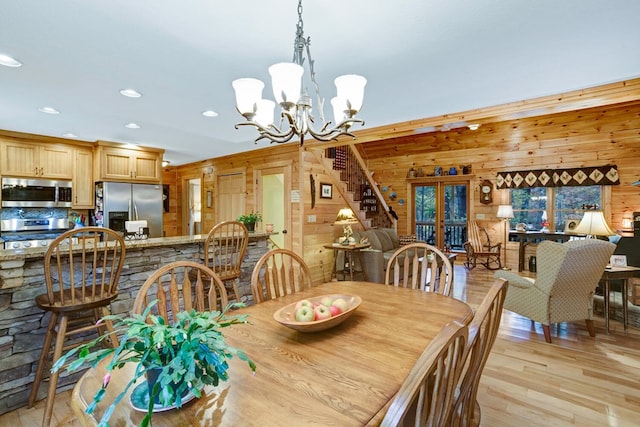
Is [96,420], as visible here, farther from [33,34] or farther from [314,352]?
[33,34]

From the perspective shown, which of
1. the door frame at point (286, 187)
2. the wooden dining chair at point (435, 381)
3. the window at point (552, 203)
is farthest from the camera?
the window at point (552, 203)

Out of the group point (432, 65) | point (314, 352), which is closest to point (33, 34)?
point (314, 352)

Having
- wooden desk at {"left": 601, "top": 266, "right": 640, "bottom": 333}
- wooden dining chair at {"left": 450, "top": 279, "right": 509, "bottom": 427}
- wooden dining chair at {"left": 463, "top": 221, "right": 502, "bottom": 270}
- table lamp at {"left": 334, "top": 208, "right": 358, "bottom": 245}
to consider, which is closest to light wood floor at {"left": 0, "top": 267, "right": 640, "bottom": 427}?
wooden desk at {"left": 601, "top": 266, "right": 640, "bottom": 333}

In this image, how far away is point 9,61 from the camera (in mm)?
2229

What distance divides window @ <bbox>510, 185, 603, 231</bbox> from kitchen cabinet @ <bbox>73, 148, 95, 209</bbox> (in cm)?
831

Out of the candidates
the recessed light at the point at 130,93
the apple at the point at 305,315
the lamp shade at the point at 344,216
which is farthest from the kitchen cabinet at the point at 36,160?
the apple at the point at 305,315

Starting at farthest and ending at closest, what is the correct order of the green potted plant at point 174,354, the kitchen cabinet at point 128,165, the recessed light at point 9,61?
1. the kitchen cabinet at point 128,165
2. the recessed light at point 9,61
3. the green potted plant at point 174,354

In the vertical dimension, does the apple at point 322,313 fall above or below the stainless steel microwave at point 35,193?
Answer: below

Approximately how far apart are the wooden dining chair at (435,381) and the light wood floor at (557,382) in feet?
4.90

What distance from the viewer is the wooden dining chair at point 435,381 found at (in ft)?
2.18

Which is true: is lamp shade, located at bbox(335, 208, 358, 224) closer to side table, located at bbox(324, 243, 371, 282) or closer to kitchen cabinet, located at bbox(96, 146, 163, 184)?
side table, located at bbox(324, 243, 371, 282)

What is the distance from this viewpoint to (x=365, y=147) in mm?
8719

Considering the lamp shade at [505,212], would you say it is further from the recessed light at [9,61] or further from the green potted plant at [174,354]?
the recessed light at [9,61]

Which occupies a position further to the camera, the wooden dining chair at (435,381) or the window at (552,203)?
the window at (552,203)
